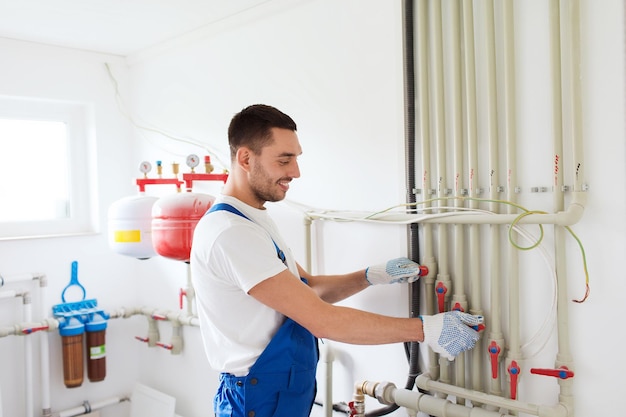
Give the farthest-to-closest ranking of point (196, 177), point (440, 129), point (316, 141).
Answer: point (196, 177)
point (316, 141)
point (440, 129)

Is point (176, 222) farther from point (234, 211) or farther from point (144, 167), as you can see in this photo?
point (234, 211)

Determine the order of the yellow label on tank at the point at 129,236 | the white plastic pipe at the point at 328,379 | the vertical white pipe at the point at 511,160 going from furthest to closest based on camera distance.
Answer: the yellow label on tank at the point at 129,236 < the white plastic pipe at the point at 328,379 < the vertical white pipe at the point at 511,160

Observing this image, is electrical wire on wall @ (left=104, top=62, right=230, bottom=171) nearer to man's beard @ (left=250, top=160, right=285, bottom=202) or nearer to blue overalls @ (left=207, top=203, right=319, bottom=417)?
man's beard @ (left=250, top=160, right=285, bottom=202)

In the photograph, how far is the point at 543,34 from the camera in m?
1.67

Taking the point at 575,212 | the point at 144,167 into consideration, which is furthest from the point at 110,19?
the point at 575,212

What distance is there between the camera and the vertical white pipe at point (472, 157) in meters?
1.79

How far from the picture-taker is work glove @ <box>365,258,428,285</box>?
191 centimetres

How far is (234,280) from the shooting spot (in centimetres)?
167

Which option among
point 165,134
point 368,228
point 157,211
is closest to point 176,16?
point 165,134

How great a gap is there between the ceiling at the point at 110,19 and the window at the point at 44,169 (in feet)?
1.37

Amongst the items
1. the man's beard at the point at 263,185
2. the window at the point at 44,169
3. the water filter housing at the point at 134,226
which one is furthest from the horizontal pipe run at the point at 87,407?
the man's beard at the point at 263,185

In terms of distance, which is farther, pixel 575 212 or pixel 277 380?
pixel 277 380

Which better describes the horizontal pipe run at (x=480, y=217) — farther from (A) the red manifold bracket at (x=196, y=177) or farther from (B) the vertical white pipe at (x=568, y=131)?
(A) the red manifold bracket at (x=196, y=177)

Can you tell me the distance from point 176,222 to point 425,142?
107 centimetres
